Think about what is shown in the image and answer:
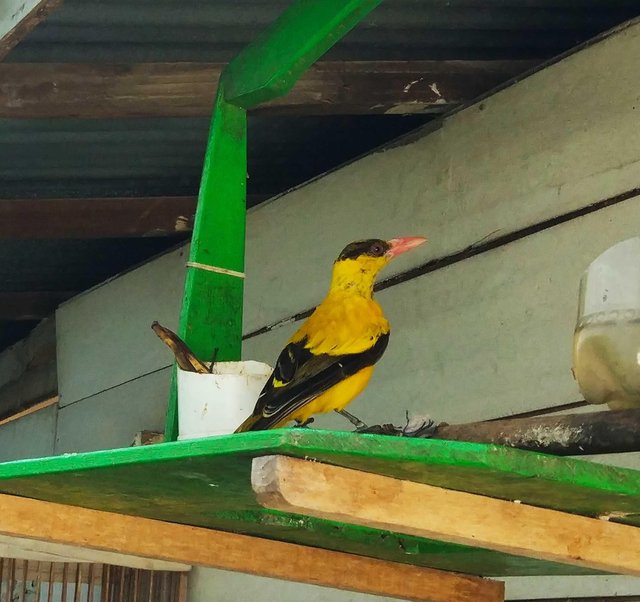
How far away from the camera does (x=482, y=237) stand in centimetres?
288

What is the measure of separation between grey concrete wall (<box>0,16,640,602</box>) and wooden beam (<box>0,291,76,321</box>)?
1.18 meters

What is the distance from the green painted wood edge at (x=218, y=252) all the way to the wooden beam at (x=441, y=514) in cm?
87

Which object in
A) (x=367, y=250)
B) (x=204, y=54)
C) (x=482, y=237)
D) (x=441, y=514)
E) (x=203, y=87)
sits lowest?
(x=441, y=514)

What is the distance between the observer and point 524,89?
9.29 feet

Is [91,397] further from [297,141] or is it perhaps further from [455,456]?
[455,456]

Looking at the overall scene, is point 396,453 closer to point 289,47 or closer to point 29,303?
point 289,47

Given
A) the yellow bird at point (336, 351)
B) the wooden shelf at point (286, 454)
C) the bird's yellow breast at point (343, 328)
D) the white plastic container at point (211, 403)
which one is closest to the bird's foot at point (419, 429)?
the wooden shelf at point (286, 454)

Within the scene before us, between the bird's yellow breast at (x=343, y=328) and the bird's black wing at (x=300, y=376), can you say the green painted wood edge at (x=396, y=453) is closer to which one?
the bird's black wing at (x=300, y=376)

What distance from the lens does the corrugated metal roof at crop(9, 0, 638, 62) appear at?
2.52m

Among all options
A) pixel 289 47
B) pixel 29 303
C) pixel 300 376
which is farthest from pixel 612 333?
pixel 29 303

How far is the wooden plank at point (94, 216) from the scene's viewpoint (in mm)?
3455

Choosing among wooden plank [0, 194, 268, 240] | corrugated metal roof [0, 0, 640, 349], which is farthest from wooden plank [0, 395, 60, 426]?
wooden plank [0, 194, 268, 240]

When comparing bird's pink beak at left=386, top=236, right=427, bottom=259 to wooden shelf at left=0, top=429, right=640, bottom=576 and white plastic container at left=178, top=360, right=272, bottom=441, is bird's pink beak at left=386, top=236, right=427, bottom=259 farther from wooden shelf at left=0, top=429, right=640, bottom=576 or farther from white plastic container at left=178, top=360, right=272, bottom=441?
wooden shelf at left=0, top=429, right=640, bottom=576

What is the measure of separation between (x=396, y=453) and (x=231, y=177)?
122 centimetres
